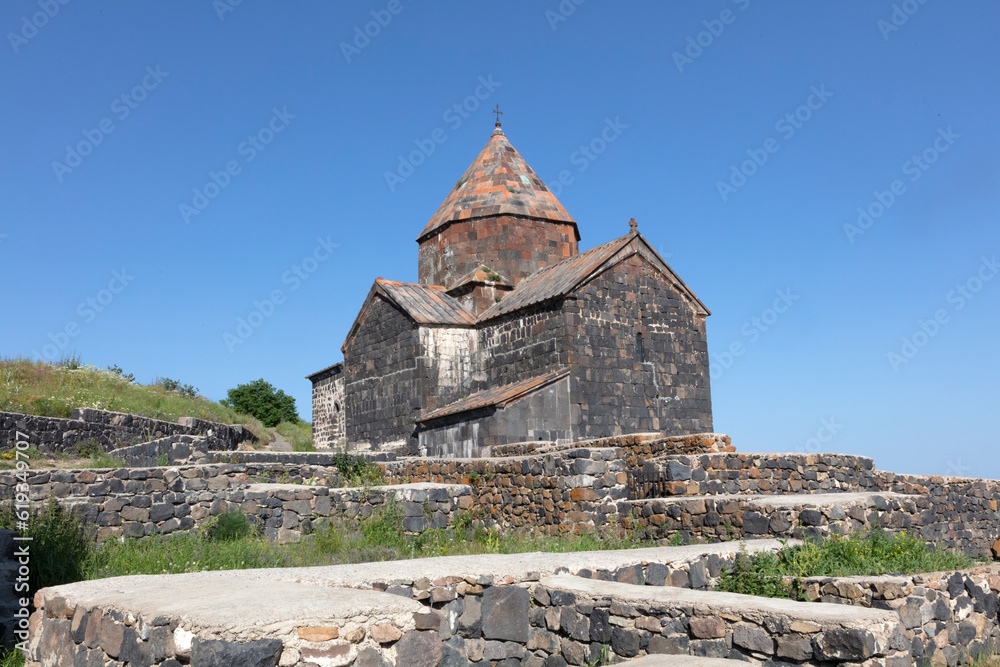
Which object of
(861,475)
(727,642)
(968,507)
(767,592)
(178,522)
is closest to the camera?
(727,642)

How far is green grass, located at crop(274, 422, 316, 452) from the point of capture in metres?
24.3

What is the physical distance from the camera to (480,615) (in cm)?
516

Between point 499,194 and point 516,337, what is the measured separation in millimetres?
4561

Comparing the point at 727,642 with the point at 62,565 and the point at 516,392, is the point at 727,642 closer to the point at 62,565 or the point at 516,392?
the point at 62,565

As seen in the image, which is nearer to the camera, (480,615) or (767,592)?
(480,615)

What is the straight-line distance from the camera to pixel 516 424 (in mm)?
14891

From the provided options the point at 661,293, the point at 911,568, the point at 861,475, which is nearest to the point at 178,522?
the point at 911,568

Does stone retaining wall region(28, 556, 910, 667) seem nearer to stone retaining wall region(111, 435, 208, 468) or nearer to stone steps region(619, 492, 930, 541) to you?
stone steps region(619, 492, 930, 541)

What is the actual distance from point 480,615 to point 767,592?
7.77ft

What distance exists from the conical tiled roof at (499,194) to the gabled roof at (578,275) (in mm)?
2044

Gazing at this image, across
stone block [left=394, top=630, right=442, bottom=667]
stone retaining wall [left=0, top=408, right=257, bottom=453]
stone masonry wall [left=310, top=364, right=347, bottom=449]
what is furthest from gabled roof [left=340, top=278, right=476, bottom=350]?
stone block [left=394, top=630, right=442, bottom=667]

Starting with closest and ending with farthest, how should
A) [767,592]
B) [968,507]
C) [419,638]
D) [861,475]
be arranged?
[419,638], [767,592], [861,475], [968,507]

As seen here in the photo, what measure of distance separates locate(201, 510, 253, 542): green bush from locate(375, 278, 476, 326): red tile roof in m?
9.05

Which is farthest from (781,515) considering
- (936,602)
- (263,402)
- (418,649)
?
(263,402)
